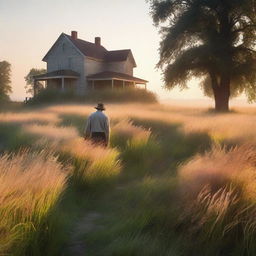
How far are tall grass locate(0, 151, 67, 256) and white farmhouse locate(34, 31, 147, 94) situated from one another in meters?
33.2

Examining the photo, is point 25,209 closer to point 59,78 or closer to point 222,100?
point 222,100

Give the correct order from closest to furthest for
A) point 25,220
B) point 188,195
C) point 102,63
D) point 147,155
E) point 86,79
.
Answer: point 25,220 → point 188,195 → point 147,155 → point 86,79 → point 102,63

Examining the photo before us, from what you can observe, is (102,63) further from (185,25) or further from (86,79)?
(185,25)

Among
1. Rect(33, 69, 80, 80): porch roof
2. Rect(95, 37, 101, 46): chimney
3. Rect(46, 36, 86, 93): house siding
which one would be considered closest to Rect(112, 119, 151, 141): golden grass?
Rect(33, 69, 80, 80): porch roof

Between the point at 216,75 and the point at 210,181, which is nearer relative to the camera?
the point at 210,181

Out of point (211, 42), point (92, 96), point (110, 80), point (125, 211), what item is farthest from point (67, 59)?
point (125, 211)

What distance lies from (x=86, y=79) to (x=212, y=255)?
3638 cm

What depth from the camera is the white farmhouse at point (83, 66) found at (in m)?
39.0

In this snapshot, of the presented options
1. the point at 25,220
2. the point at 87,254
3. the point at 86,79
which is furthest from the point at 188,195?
the point at 86,79

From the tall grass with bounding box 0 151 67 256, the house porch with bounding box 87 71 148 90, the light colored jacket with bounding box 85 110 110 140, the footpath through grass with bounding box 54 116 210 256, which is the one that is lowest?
the footpath through grass with bounding box 54 116 210 256

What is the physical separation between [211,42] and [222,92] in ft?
13.6

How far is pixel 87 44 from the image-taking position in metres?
42.5

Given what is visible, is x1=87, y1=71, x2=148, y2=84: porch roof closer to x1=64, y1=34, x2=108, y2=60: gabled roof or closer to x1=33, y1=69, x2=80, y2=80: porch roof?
x1=33, y1=69, x2=80, y2=80: porch roof

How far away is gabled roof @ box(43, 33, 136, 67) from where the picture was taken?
39694 millimetres
